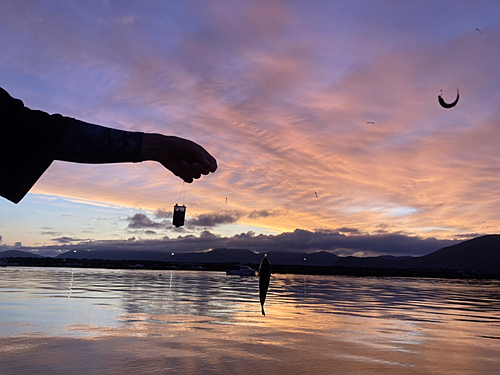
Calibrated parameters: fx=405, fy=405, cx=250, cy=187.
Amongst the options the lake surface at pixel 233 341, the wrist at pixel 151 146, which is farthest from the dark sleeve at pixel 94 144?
the lake surface at pixel 233 341

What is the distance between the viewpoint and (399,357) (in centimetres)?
1307

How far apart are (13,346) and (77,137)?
46.8 ft

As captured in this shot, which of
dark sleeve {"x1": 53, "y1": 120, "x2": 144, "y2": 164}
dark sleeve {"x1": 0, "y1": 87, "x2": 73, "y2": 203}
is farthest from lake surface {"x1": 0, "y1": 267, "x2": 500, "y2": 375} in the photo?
dark sleeve {"x1": 53, "y1": 120, "x2": 144, "y2": 164}

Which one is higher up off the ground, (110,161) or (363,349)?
(110,161)

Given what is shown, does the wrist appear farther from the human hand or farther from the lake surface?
the lake surface

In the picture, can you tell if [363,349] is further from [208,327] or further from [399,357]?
[208,327]

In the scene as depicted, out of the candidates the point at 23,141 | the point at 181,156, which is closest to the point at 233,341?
the point at 181,156

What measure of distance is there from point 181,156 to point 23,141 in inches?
26.1

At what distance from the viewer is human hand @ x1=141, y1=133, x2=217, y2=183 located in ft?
5.99

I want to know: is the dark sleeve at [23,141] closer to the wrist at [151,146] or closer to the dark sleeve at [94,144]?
the dark sleeve at [94,144]

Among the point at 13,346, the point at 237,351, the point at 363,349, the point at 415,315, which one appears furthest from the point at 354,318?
the point at 13,346

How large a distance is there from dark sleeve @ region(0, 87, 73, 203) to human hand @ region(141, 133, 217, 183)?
380mm

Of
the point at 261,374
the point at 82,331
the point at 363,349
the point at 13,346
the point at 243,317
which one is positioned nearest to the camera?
the point at 261,374

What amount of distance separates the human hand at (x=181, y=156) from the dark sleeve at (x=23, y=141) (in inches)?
14.9
